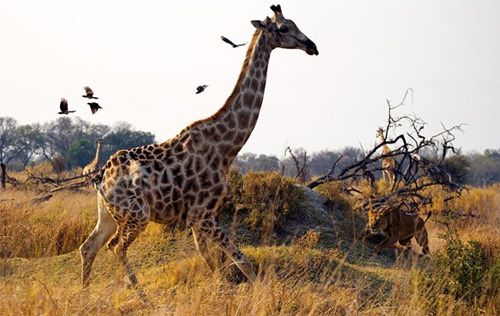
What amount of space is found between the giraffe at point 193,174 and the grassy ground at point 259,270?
0.97ft

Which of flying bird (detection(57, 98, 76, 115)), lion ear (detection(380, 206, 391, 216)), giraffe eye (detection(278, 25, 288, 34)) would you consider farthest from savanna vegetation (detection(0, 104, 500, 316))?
giraffe eye (detection(278, 25, 288, 34))

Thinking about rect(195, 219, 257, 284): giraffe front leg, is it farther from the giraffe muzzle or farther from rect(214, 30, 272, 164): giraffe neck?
the giraffe muzzle

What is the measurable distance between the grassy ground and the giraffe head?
168cm

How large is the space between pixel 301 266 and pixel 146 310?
8.25 feet

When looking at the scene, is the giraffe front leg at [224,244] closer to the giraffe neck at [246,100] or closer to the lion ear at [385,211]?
the giraffe neck at [246,100]

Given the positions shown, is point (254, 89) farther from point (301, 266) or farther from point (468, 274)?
point (468, 274)

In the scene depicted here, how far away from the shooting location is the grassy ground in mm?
5203

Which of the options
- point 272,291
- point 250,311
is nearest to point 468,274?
point 272,291

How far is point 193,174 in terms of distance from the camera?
612 centimetres

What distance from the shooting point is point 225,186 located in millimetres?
6160

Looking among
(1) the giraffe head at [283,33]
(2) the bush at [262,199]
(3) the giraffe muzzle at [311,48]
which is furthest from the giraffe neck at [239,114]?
(2) the bush at [262,199]

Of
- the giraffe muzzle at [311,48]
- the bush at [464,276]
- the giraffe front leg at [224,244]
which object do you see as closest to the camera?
the giraffe front leg at [224,244]

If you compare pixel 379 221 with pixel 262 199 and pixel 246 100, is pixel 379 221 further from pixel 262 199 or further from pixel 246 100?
pixel 246 100

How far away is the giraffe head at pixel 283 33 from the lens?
247 inches
